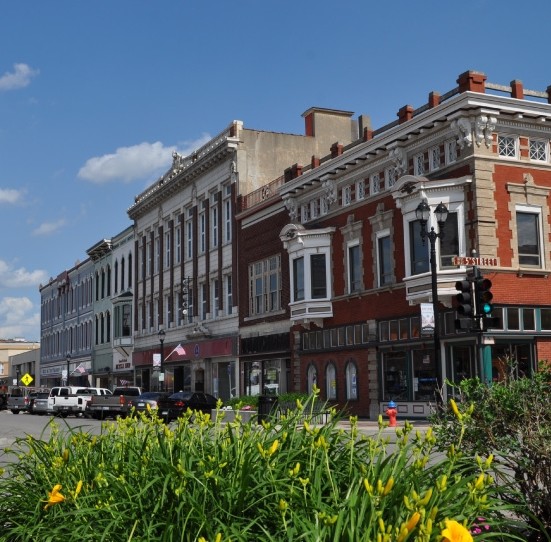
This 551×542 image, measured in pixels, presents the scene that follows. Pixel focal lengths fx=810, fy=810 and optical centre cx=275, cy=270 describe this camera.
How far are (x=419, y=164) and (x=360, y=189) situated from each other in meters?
4.23

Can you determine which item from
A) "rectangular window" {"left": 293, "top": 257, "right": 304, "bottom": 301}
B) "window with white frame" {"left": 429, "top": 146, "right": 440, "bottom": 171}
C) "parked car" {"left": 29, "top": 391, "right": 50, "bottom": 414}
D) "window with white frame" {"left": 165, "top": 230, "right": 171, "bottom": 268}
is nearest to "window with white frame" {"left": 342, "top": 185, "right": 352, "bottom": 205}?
"rectangular window" {"left": 293, "top": 257, "right": 304, "bottom": 301}

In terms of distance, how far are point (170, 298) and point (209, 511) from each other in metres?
52.6

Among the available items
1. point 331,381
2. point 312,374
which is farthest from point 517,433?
point 312,374

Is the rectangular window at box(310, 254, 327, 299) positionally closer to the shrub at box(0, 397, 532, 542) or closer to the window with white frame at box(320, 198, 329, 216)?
the window with white frame at box(320, 198, 329, 216)

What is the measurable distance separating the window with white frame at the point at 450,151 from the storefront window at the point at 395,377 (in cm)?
794

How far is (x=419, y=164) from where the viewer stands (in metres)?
31.4

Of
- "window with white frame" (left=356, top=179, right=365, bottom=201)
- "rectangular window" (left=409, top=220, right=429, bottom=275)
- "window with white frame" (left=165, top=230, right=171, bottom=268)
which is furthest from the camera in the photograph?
"window with white frame" (left=165, top=230, right=171, bottom=268)

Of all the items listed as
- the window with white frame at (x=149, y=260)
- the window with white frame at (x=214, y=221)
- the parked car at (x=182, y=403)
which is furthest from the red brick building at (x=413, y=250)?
the window with white frame at (x=149, y=260)

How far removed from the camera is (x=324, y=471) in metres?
5.26

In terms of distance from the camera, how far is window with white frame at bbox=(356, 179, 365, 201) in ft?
115

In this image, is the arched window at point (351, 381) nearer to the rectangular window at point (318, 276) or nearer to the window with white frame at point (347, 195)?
the rectangular window at point (318, 276)

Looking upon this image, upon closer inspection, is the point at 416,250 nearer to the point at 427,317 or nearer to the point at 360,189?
the point at 360,189

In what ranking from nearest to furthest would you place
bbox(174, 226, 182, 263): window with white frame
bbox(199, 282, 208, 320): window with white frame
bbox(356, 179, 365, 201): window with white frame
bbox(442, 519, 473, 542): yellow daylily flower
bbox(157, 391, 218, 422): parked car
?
1. bbox(442, 519, 473, 542): yellow daylily flower
2. bbox(356, 179, 365, 201): window with white frame
3. bbox(157, 391, 218, 422): parked car
4. bbox(199, 282, 208, 320): window with white frame
5. bbox(174, 226, 182, 263): window with white frame

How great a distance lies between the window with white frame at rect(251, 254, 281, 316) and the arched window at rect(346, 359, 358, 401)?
6.71 metres
